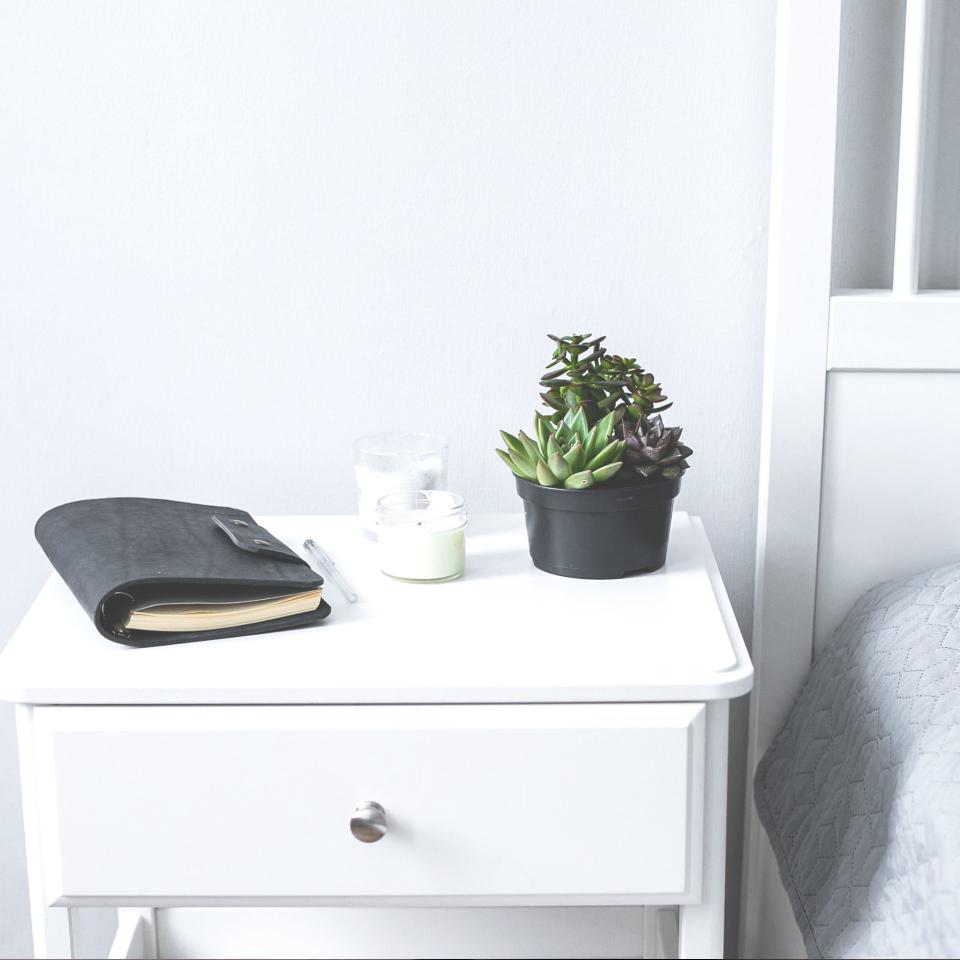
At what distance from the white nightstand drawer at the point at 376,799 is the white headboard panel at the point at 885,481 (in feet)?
1.28

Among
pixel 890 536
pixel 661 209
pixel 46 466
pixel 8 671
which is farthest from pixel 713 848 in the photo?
pixel 46 466

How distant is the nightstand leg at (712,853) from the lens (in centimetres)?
83

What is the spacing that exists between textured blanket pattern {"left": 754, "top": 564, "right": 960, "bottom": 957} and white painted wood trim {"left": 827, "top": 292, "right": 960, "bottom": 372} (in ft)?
0.66

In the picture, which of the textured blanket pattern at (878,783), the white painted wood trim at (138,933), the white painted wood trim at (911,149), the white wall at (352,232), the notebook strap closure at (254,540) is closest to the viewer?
the textured blanket pattern at (878,783)

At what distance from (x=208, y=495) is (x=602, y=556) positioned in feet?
1.60

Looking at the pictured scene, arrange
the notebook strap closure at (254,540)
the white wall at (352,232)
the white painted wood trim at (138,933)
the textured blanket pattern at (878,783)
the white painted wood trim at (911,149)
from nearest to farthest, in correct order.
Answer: the textured blanket pattern at (878,783), the notebook strap closure at (254,540), the white painted wood trim at (911,149), the white wall at (352,232), the white painted wood trim at (138,933)

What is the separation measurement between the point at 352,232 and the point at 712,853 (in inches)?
27.3

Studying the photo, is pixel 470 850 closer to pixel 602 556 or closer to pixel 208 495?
pixel 602 556

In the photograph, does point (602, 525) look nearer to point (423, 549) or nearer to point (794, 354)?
point (423, 549)

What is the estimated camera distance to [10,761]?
1312 mm

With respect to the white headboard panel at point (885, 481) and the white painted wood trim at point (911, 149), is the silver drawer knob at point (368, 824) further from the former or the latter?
the white painted wood trim at point (911, 149)

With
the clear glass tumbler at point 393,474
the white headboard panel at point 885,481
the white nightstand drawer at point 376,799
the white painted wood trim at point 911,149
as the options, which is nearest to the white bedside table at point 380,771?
the white nightstand drawer at point 376,799

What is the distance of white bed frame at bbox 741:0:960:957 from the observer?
1.05 metres

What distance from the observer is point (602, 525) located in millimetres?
963
